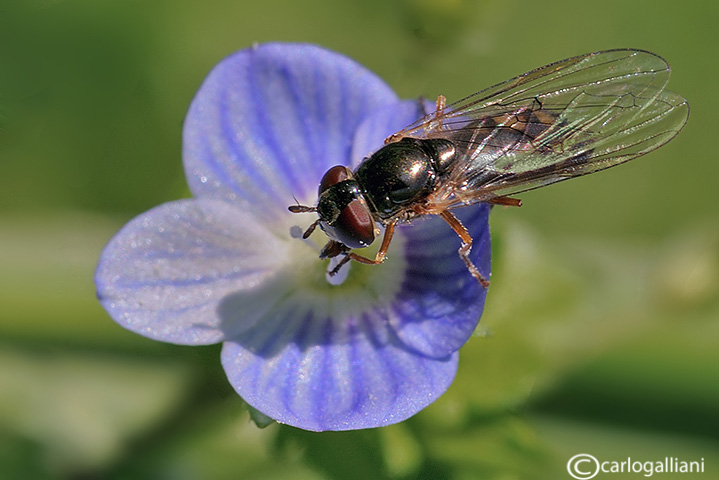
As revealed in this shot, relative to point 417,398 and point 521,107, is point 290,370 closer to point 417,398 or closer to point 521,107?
point 417,398

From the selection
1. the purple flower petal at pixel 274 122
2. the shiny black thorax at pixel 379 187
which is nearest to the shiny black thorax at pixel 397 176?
the shiny black thorax at pixel 379 187

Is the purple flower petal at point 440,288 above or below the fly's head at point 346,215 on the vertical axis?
below

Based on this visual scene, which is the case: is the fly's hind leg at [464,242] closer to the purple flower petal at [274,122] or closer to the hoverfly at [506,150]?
the hoverfly at [506,150]

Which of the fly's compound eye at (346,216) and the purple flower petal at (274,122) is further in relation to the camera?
the purple flower petal at (274,122)

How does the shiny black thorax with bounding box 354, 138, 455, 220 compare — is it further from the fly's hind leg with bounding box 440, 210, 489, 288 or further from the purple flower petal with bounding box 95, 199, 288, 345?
the purple flower petal with bounding box 95, 199, 288, 345

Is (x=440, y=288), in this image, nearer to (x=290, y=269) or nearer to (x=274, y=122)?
(x=290, y=269)

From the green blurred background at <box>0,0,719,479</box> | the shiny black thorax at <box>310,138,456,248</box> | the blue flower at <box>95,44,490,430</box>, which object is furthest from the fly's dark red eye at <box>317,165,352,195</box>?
the green blurred background at <box>0,0,719,479</box>

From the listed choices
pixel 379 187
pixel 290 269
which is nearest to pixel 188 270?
pixel 290 269
